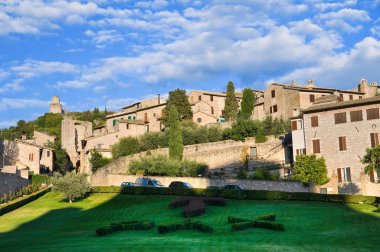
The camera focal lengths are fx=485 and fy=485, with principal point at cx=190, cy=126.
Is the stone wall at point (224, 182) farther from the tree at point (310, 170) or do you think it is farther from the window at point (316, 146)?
the window at point (316, 146)

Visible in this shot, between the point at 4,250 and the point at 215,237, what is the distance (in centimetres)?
1166

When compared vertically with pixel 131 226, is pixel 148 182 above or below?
above

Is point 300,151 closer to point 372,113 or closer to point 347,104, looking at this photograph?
point 347,104

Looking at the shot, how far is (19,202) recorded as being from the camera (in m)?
49.3

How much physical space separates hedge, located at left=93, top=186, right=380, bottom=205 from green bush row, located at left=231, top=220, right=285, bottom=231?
41.9 feet

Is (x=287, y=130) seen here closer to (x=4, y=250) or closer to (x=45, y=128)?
(x=4, y=250)

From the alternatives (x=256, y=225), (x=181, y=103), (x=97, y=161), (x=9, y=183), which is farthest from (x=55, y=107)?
(x=256, y=225)

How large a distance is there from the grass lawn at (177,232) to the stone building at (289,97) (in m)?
34.7

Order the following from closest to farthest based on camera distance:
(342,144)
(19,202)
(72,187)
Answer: (72,187) → (19,202) → (342,144)

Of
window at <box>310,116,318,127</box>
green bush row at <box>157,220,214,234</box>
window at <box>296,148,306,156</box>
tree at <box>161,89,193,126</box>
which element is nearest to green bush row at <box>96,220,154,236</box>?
green bush row at <box>157,220,214,234</box>

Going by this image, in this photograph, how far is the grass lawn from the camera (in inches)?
992

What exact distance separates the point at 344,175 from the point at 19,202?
33.8 metres

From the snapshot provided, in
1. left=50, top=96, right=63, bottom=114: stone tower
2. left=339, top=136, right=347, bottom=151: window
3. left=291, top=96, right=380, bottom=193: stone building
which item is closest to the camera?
left=291, top=96, right=380, bottom=193: stone building

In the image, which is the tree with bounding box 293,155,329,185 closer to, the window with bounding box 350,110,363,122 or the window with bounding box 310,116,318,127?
the window with bounding box 310,116,318,127
